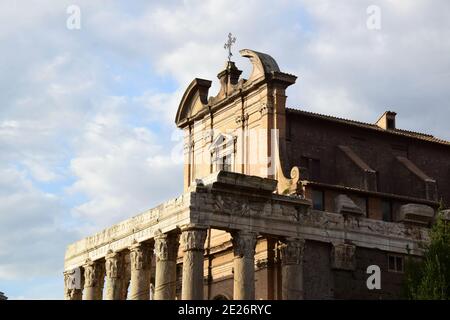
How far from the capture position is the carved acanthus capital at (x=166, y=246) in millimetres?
35562

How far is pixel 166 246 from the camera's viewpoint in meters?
35.7

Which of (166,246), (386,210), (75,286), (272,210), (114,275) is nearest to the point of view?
(166,246)

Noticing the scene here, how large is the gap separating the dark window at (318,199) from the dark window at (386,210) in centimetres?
313

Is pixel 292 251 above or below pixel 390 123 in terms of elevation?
below

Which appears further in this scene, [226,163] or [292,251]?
[226,163]

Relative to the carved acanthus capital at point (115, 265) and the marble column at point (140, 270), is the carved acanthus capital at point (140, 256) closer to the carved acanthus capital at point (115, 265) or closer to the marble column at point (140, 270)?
the marble column at point (140, 270)

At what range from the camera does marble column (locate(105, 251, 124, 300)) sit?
3934cm

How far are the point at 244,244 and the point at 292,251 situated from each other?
94.2 inches

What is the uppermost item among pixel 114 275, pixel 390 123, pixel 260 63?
pixel 260 63

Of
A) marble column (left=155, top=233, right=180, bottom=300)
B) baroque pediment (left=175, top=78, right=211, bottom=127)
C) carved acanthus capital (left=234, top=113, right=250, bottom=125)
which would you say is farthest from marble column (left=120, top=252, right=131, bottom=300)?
baroque pediment (left=175, top=78, right=211, bottom=127)

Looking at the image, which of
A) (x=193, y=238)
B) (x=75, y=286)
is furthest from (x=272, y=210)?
(x=75, y=286)

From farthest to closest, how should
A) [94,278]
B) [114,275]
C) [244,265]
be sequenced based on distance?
[94,278], [114,275], [244,265]

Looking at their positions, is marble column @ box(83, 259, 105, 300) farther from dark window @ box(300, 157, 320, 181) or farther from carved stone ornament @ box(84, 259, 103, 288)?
dark window @ box(300, 157, 320, 181)

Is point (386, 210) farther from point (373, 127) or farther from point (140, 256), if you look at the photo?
point (140, 256)
